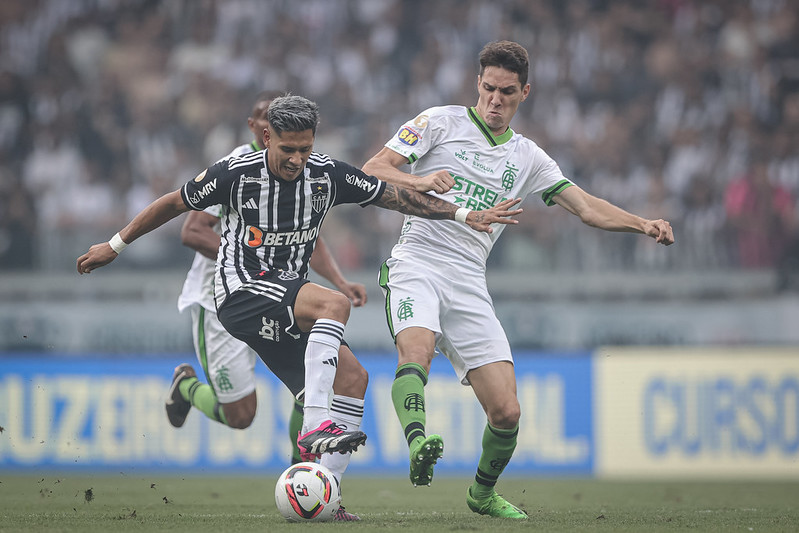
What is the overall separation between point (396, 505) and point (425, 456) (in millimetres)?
2532

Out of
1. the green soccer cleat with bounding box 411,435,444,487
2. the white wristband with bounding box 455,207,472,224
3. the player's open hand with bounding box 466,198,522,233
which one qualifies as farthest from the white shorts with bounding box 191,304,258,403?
the green soccer cleat with bounding box 411,435,444,487

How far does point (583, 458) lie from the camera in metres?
11.6

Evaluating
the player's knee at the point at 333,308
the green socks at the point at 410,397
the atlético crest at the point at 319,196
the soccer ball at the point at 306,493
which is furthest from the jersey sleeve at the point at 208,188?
the soccer ball at the point at 306,493

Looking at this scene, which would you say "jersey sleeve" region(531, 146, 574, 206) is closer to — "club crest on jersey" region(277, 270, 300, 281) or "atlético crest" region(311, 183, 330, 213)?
"atlético crest" region(311, 183, 330, 213)

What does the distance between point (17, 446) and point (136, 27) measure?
690cm

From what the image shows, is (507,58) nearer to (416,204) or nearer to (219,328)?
(416,204)

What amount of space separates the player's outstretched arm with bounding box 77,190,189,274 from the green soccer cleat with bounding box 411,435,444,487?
187 cm

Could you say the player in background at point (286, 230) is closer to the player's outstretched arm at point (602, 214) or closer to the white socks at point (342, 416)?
the white socks at point (342, 416)

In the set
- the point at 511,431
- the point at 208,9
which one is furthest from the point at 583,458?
the point at 208,9

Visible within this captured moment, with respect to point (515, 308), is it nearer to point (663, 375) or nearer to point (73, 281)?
point (663, 375)

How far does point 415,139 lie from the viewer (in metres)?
6.49

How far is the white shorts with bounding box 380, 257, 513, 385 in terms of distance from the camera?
6.28 metres

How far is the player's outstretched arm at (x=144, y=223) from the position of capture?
600cm

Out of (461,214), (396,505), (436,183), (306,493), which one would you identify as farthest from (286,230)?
(396,505)
